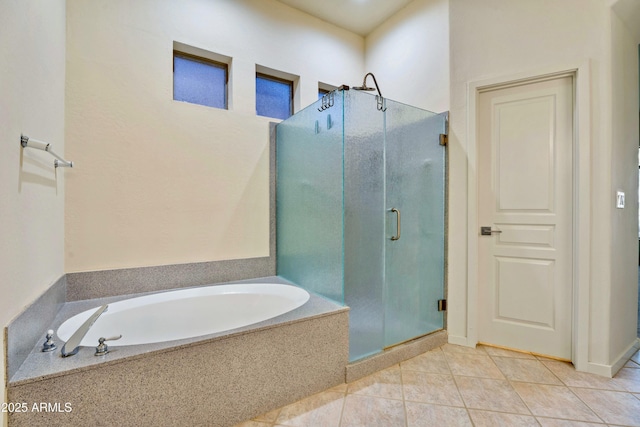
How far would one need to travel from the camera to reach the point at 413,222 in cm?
228

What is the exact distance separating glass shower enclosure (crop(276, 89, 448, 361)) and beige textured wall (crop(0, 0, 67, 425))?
1502 mm

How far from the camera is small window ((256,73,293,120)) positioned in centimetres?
271

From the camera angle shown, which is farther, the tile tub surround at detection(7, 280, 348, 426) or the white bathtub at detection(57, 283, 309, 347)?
the white bathtub at detection(57, 283, 309, 347)

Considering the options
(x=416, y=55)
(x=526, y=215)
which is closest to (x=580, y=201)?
(x=526, y=215)

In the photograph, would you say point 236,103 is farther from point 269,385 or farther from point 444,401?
point 444,401

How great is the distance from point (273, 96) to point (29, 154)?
1.90m

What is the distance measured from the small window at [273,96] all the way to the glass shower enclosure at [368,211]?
341mm

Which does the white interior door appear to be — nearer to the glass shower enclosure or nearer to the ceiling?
the glass shower enclosure

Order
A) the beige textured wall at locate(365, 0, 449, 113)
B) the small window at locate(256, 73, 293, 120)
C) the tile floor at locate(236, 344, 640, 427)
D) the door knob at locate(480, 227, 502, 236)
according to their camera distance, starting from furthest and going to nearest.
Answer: the small window at locate(256, 73, 293, 120)
the beige textured wall at locate(365, 0, 449, 113)
the door knob at locate(480, 227, 502, 236)
the tile floor at locate(236, 344, 640, 427)

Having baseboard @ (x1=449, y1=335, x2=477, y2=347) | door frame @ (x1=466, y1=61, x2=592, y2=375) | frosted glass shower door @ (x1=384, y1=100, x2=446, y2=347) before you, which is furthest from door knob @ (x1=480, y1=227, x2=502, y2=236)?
baseboard @ (x1=449, y1=335, x2=477, y2=347)

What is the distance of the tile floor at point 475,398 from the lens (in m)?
1.49

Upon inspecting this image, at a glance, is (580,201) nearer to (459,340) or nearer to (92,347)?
(459,340)

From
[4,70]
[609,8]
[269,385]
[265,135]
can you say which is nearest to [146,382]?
[269,385]

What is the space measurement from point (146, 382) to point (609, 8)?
10.9 ft
